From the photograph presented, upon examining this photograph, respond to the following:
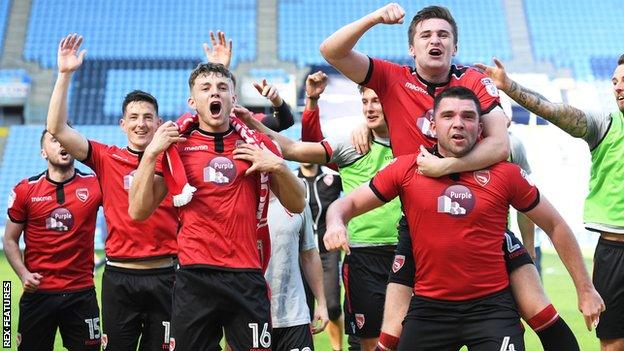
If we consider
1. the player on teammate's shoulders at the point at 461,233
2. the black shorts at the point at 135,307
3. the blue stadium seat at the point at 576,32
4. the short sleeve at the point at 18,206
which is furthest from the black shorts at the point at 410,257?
the blue stadium seat at the point at 576,32

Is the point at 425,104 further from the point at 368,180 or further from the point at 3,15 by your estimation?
the point at 3,15

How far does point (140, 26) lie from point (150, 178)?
23.7 meters

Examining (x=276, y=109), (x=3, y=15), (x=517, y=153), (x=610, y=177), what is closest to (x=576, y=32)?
(x=3, y=15)

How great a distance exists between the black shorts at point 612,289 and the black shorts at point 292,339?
2123 millimetres

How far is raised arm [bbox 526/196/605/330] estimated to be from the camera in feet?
15.8

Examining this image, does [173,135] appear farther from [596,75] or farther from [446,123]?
[596,75]

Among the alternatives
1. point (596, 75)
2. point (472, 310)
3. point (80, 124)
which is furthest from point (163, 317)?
point (596, 75)

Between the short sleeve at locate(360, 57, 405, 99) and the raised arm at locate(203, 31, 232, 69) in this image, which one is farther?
the raised arm at locate(203, 31, 232, 69)

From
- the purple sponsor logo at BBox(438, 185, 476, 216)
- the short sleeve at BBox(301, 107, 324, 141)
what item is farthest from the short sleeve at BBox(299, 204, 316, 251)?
the purple sponsor logo at BBox(438, 185, 476, 216)

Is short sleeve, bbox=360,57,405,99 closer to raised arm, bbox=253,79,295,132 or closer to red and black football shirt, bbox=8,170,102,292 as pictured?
raised arm, bbox=253,79,295,132

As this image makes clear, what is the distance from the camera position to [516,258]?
4.94 meters

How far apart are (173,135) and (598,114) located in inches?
125

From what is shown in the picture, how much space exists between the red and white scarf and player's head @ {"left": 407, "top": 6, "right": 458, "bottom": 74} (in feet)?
3.39

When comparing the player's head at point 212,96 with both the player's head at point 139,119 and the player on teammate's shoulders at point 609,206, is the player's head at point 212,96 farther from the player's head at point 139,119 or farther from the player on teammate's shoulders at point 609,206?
the player on teammate's shoulders at point 609,206
